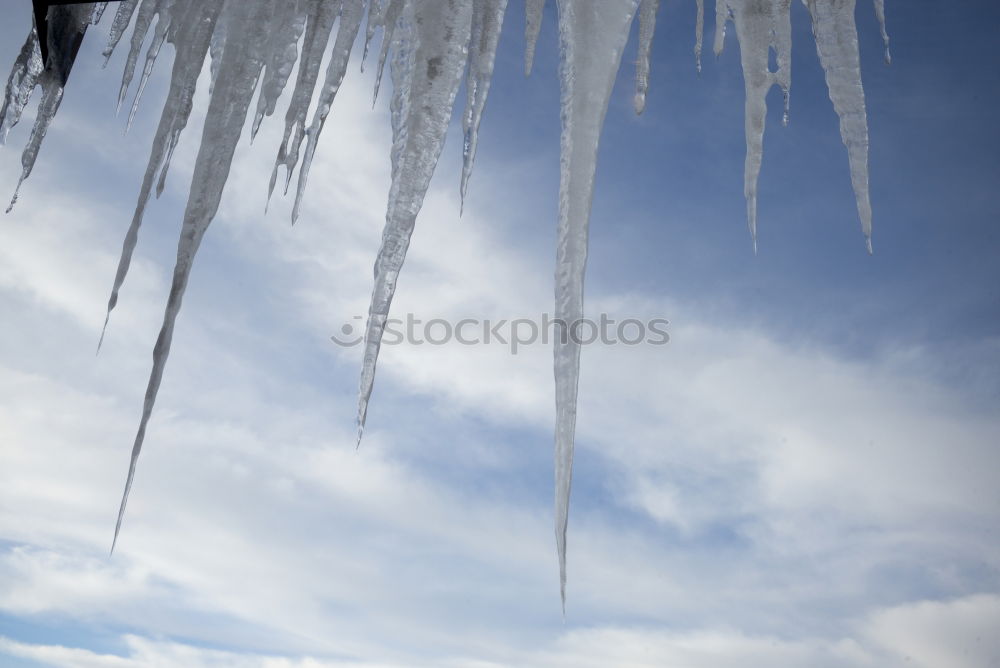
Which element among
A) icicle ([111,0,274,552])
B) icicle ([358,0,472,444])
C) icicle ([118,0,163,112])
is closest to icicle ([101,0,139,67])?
icicle ([118,0,163,112])

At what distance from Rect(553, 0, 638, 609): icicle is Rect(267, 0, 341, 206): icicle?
2.43 feet

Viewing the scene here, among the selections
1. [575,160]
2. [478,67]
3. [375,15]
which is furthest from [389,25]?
[575,160]

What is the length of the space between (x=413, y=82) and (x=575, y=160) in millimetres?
546

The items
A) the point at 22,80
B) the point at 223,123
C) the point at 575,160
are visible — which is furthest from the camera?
the point at 22,80

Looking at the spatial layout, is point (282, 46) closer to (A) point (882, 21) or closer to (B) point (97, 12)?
(B) point (97, 12)

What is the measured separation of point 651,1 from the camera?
2191 millimetres

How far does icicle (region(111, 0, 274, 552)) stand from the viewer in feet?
6.93

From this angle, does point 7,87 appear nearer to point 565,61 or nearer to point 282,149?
point 282,149

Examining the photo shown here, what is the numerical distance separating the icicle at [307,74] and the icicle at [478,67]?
1.66 ft

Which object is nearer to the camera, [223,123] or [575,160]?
[575,160]

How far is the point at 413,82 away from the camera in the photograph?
2.00m

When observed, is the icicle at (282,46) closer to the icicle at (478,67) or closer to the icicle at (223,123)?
the icicle at (223,123)

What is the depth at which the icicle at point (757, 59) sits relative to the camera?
2.02 metres

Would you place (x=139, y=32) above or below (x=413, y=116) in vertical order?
above
